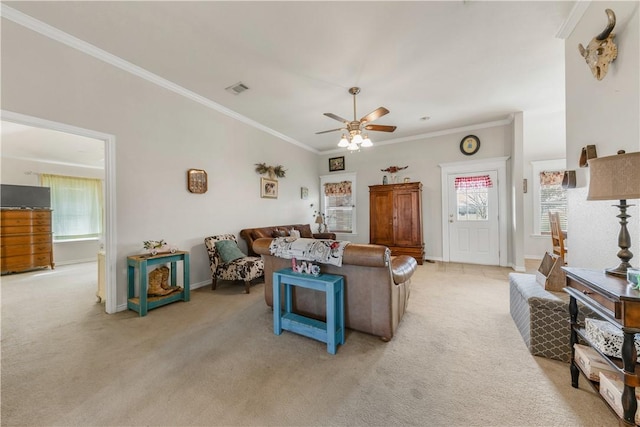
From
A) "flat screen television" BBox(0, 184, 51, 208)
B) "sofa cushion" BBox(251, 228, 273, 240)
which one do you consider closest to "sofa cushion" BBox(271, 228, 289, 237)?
"sofa cushion" BBox(251, 228, 273, 240)

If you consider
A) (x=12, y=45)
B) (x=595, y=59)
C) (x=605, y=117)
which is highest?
(x=12, y=45)

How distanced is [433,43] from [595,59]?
4.38ft

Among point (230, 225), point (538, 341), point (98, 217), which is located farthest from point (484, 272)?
point (98, 217)

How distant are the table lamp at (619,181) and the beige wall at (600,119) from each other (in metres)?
0.45

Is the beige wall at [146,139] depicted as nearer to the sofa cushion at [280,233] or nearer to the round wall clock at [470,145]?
the sofa cushion at [280,233]

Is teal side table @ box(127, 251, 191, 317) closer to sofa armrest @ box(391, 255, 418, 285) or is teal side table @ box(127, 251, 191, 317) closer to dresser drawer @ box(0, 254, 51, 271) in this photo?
sofa armrest @ box(391, 255, 418, 285)

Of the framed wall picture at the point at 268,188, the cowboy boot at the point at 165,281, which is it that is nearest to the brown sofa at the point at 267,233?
the framed wall picture at the point at 268,188

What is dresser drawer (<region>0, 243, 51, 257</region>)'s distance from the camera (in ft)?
15.6

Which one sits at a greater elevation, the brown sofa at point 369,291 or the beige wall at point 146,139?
the beige wall at point 146,139

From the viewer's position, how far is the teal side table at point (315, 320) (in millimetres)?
2018

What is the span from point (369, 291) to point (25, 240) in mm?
7312

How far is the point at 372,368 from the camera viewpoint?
5.91 feet

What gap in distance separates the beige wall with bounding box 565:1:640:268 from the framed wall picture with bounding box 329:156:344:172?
468 cm

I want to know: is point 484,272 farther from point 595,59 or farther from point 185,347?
point 185,347
